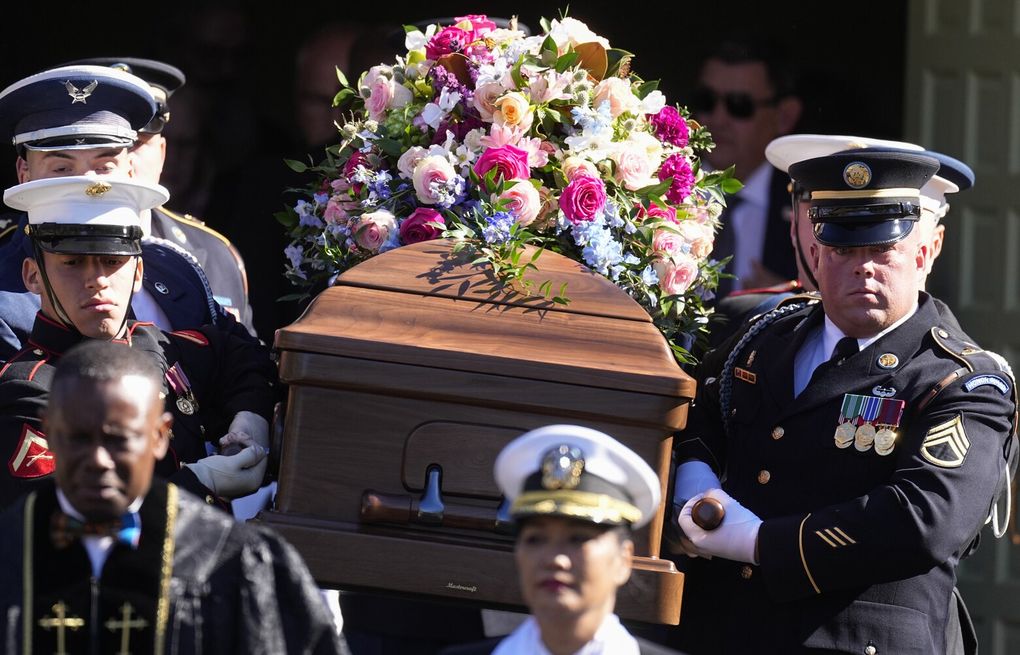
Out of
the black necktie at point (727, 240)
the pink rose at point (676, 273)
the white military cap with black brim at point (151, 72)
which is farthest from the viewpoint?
the black necktie at point (727, 240)

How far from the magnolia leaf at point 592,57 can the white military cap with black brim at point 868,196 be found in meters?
0.53

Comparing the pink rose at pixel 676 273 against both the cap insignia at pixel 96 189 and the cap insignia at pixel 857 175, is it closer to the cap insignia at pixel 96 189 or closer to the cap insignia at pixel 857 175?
the cap insignia at pixel 857 175

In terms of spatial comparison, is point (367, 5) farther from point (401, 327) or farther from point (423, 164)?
point (401, 327)

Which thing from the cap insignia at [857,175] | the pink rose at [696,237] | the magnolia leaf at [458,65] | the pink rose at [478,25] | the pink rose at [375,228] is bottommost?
the pink rose at [696,237]

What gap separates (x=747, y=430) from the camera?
11.4 feet

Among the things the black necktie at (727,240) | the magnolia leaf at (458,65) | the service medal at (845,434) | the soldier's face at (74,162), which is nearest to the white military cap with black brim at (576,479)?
the service medal at (845,434)

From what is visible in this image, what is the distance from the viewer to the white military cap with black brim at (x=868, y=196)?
335 cm

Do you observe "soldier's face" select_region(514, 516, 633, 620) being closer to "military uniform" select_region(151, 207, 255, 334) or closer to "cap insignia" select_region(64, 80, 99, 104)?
"cap insignia" select_region(64, 80, 99, 104)

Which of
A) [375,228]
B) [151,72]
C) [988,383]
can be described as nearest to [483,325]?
[375,228]

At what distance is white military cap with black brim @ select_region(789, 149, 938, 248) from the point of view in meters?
3.35

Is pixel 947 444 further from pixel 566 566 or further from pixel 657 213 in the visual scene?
pixel 566 566

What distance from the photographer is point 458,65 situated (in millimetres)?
3609

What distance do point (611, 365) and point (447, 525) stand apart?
1.42 ft

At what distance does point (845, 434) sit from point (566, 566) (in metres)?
1.03
